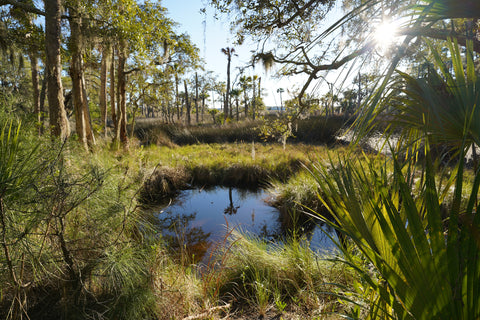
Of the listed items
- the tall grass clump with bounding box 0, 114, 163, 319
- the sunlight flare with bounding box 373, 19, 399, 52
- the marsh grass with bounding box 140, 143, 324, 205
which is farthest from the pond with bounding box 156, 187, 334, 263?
the sunlight flare with bounding box 373, 19, 399, 52

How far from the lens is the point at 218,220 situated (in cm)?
623

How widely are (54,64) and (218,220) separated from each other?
492 cm

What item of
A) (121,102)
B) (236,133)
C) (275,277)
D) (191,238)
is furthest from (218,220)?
(236,133)

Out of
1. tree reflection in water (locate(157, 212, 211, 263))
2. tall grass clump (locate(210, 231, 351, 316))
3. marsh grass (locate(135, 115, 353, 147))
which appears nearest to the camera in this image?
tall grass clump (locate(210, 231, 351, 316))

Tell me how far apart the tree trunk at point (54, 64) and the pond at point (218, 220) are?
9.09 ft

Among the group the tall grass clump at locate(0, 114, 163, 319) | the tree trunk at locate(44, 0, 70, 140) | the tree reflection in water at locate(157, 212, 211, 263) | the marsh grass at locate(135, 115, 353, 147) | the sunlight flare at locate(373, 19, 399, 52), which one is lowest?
the tree reflection in water at locate(157, 212, 211, 263)

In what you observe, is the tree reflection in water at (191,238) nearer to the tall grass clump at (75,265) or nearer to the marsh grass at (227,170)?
the tall grass clump at (75,265)

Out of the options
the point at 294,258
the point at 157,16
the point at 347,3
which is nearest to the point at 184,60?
the point at 157,16

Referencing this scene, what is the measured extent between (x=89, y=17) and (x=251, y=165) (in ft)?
22.0

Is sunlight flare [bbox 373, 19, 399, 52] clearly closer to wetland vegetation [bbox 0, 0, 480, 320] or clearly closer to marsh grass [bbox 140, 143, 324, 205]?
wetland vegetation [bbox 0, 0, 480, 320]

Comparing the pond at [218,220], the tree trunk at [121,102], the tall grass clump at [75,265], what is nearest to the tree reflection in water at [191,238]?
the pond at [218,220]

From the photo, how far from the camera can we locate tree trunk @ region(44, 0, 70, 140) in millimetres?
4480

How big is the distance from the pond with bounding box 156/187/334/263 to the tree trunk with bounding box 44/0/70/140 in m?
2.77

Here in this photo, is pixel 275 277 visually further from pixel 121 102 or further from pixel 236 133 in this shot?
pixel 236 133
